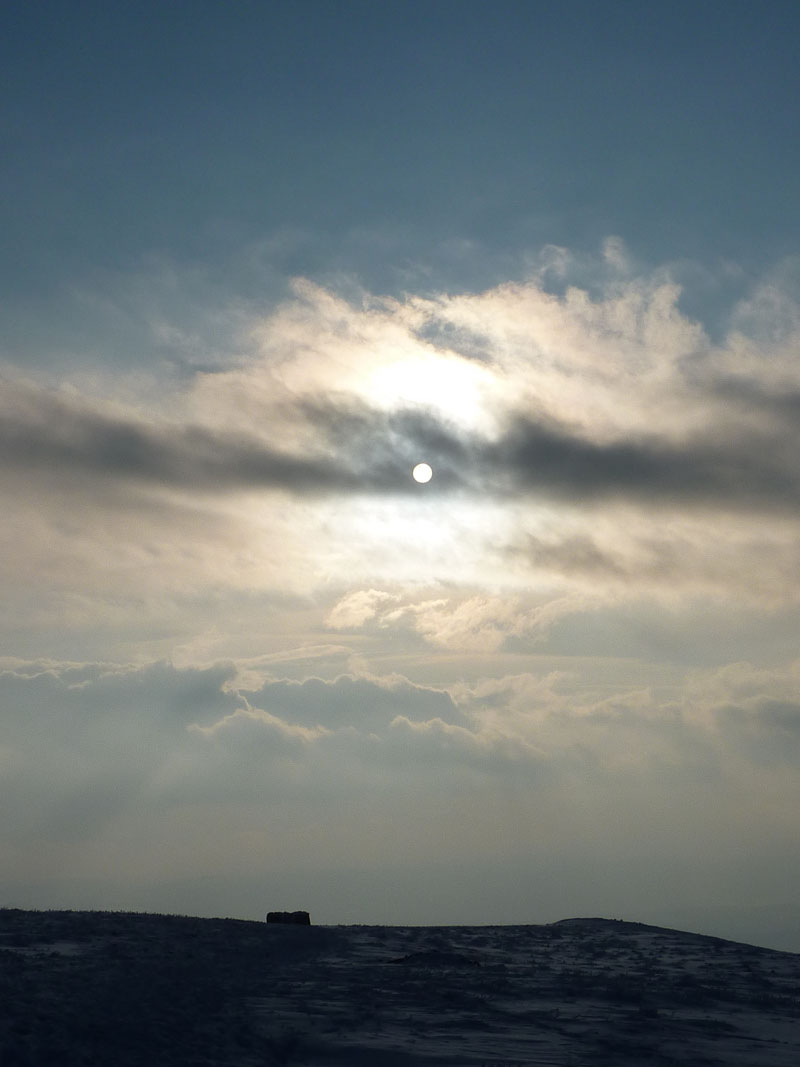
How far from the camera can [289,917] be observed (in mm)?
48781

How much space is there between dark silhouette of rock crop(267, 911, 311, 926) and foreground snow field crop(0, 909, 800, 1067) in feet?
8.65

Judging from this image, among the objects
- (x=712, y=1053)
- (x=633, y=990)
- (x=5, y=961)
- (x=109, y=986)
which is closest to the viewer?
(x=712, y=1053)

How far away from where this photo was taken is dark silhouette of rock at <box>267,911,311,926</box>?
48500 millimetres

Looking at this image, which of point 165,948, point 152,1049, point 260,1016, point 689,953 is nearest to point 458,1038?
point 260,1016

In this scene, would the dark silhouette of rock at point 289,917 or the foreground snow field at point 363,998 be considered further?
the dark silhouette of rock at point 289,917

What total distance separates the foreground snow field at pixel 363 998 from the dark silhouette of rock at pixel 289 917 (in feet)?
8.65

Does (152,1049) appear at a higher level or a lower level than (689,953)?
lower

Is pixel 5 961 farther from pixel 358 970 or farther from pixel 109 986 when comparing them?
pixel 358 970

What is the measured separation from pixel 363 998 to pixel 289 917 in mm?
17372

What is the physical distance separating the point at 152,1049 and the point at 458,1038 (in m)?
9.05

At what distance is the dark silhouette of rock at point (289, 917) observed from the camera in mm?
48500

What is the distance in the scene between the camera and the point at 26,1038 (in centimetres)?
2531

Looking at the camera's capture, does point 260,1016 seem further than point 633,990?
No

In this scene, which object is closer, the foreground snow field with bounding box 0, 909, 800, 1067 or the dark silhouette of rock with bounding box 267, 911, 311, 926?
the foreground snow field with bounding box 0, 909, 800, 1067
